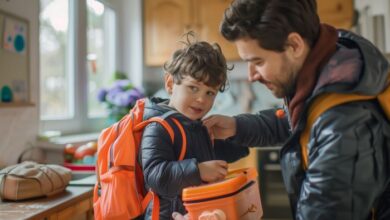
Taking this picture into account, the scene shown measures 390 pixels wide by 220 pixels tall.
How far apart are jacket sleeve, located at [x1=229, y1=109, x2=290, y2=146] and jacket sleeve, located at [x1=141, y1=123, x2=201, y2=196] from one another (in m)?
0.26

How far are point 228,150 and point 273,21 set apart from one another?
23.4 inches

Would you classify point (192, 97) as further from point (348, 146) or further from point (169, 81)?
point (348, 146)

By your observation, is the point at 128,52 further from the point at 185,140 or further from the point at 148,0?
the point at 185,140

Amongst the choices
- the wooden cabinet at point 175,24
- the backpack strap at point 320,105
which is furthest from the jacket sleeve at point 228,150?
the wooden cabinet at point 175,24

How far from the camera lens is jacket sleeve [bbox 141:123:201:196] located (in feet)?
3.37

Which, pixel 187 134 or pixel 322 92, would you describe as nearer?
pixel 322 92

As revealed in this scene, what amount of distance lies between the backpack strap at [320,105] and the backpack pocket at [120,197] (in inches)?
20.4

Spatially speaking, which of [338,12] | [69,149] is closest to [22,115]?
[69,149]

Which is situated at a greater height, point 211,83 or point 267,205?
point 211,83

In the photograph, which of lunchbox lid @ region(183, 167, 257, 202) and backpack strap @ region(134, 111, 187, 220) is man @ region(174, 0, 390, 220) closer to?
lunchbox lid @ region(183, 167, 257, 202)

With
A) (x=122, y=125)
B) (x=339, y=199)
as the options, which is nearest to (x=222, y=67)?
(x=122, y=125)

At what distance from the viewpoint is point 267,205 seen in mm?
3242

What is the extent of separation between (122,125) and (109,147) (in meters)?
0.07

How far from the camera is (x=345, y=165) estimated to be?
2.34 ft
